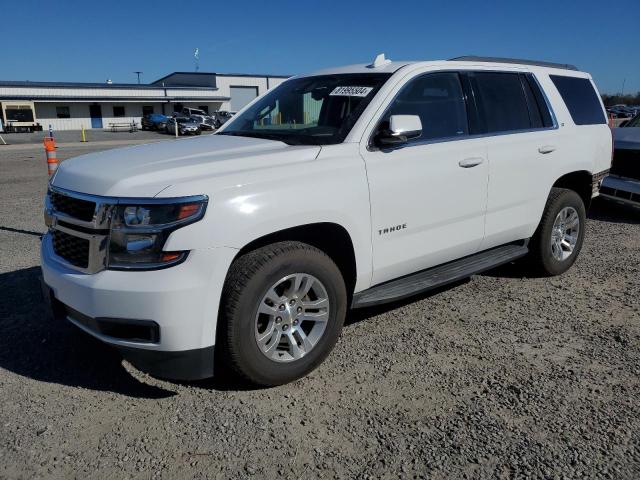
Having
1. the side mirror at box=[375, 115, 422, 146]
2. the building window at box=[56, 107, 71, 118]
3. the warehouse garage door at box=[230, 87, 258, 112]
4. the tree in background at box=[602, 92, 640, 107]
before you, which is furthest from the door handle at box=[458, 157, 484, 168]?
the tree in background at box=[602, 92, 640, 107]

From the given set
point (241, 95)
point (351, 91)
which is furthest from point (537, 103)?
point (241, 95)

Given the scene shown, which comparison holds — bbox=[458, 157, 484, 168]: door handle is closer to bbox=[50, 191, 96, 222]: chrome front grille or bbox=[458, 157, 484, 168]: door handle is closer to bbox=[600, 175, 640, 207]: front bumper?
bbox=[50, 191, 96, 222]: chrome front grille

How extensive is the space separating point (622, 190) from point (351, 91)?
556cm

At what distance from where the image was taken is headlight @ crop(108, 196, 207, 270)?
8.78 ft

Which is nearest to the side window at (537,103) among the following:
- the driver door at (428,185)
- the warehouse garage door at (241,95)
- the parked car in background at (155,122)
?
the driver door at (428,185)

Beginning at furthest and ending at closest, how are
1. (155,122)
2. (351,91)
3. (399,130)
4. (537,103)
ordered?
(155,122) < (537,103) < (351,91) < (399,130)

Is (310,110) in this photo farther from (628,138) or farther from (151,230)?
(628,138)

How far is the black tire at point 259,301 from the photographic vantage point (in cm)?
286

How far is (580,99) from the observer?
5258 mm

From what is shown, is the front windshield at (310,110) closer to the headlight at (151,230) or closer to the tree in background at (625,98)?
the headlight at (151,230)

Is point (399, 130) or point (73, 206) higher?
point (399, 130)

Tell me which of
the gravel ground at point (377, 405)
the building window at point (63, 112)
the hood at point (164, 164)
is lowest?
the gravel ground at point (377, 405)

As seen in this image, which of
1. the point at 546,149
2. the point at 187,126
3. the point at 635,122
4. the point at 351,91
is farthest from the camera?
the point at 187,126

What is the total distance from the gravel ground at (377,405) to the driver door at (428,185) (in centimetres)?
62
